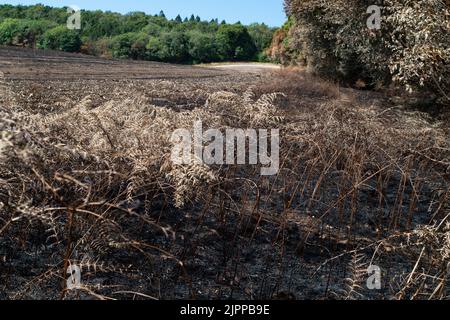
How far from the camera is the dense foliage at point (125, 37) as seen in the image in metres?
48.5

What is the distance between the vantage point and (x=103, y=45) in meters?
56.2

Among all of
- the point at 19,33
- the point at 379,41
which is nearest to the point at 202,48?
the point at 19,33

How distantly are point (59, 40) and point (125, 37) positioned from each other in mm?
13068

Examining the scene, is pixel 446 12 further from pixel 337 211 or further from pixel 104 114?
pixel 104 114

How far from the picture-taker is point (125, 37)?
6091 centimetres

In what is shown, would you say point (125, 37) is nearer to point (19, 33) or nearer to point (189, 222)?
point (19, 33)

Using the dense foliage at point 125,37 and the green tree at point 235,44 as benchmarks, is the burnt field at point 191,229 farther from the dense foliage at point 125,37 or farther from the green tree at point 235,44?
the green tree at point 235,44

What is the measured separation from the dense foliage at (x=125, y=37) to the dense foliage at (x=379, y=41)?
30084mm

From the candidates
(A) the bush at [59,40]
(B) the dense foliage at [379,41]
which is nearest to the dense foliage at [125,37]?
(A) the bush at [59,40]

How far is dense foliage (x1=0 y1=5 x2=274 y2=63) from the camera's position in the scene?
159ft

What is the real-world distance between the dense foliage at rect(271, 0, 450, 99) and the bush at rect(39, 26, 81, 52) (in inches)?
1164
